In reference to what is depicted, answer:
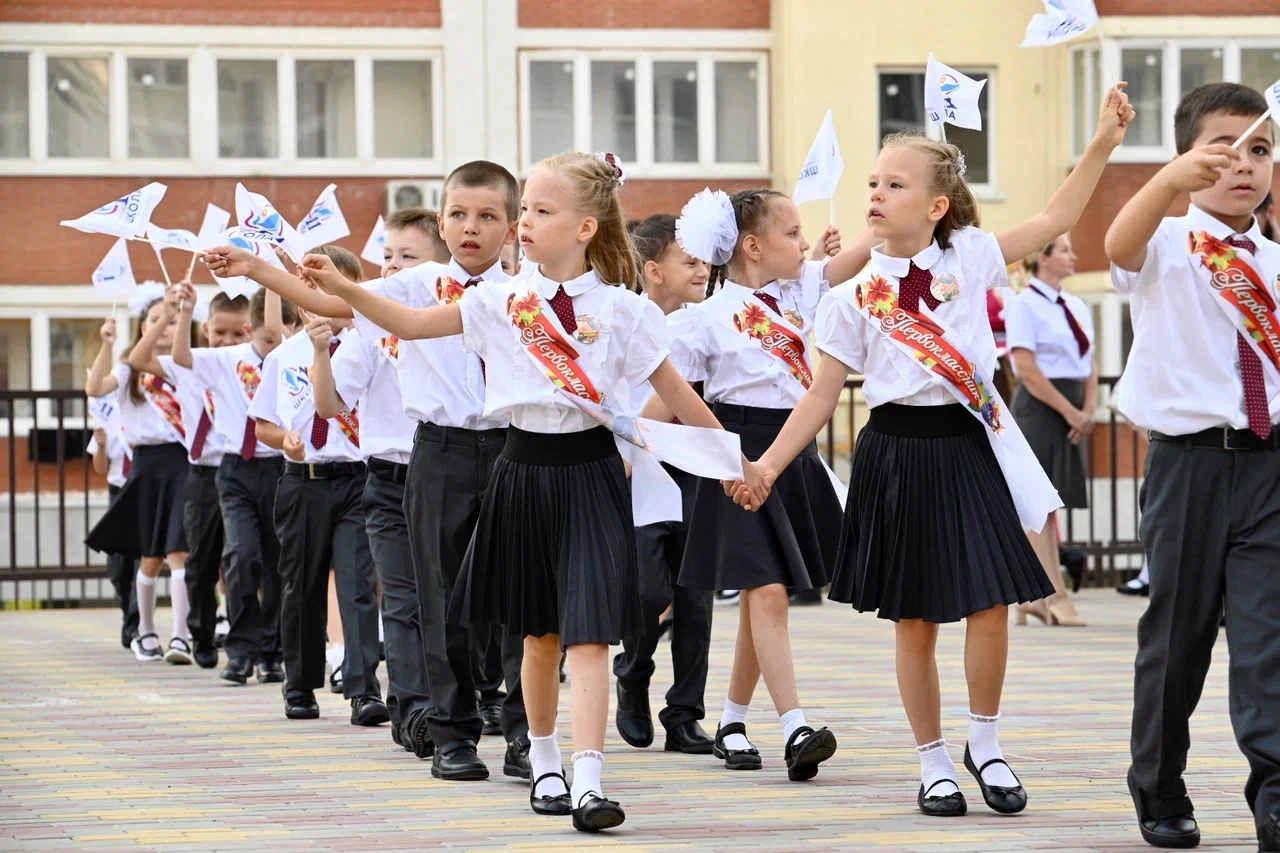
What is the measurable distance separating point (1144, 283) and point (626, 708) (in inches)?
116

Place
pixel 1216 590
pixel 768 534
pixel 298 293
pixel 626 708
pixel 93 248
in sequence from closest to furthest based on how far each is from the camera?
pixel 1216 590 → pixel 298 293 → pixel 768 534 → pixel 626 708 → pixel 93 248

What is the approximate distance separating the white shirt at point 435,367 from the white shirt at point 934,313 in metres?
1.22

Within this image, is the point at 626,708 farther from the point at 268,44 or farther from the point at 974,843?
the point at 268,44

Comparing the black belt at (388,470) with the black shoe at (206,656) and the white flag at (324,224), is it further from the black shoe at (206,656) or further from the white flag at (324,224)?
the black shoe at (206,656)

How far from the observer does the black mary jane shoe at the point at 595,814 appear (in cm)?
521

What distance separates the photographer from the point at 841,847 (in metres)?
5.04

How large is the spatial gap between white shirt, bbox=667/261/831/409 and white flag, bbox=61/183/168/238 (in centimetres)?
205

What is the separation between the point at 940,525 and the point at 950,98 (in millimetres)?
1655

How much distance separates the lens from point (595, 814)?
521cm

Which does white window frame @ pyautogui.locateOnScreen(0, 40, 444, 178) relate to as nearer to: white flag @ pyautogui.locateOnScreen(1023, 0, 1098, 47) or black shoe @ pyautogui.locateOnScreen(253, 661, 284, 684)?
black shoe @ pyautogui.locateOnScreen(253, 661, 284, 684)

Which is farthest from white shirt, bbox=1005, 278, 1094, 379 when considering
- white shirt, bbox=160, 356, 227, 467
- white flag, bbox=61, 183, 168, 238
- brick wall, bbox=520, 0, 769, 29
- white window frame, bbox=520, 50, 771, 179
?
brick wall, bbox=520, 0, 769, 29

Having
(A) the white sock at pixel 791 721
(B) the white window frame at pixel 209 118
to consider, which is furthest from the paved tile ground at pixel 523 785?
(B) the white window frame at pixel 209 118

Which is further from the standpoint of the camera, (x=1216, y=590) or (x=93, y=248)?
(x=93, y=248)

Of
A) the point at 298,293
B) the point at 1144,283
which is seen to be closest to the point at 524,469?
the point at 298,293
